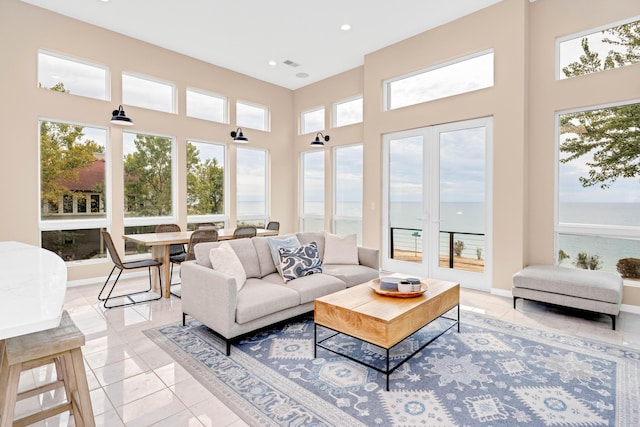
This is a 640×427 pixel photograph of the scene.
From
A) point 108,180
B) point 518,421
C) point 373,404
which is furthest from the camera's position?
point 108,180

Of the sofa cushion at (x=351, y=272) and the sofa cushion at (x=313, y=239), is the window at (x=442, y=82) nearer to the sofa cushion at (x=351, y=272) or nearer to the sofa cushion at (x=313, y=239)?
the sofa cushion at (x=313, y=239)

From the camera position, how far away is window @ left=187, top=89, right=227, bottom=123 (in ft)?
20.6

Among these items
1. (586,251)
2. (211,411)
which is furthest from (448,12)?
(211,411)

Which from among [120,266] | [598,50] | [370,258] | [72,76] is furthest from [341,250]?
[72,76]

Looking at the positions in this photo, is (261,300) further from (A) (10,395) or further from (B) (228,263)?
(A) (10,395)

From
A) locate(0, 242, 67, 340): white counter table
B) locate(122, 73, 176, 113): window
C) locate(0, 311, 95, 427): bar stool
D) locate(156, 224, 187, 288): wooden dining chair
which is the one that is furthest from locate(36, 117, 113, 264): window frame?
locate(0, 311, 95, 427): bar stool

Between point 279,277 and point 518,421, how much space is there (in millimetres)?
2454

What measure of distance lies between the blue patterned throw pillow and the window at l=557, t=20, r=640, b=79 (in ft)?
12.8

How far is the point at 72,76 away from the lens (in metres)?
4.93

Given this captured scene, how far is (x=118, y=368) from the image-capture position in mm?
2592

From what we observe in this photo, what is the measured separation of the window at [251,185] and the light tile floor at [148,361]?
3.12 meters

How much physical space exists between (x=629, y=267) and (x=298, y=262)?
384 centimetres

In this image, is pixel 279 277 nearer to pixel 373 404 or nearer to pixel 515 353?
pixel 373 404

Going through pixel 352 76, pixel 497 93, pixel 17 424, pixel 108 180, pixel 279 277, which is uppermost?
pixel 352 76
